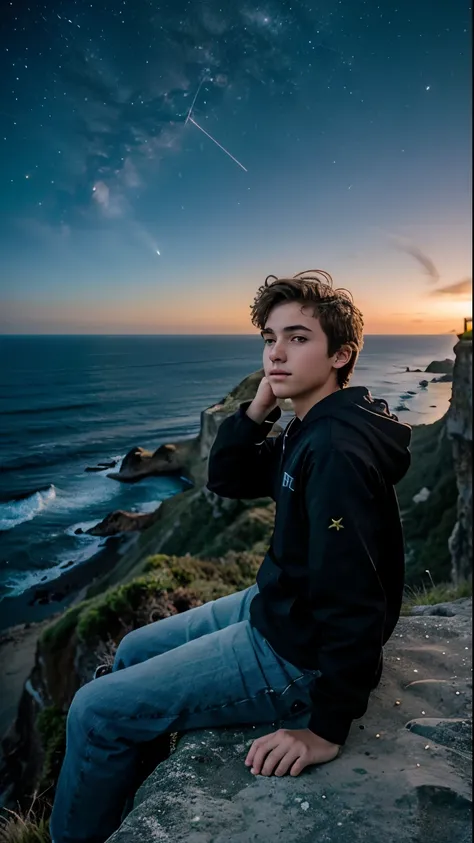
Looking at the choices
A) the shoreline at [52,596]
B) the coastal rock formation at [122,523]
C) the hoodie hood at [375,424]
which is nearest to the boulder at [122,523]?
the coastal rock formation at [122,523]

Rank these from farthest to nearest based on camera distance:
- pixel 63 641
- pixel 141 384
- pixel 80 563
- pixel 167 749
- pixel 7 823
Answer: pixel 141 384 → pixel 80 563 → pixel 63 641 → pixel 7 823 → pixel 167 749

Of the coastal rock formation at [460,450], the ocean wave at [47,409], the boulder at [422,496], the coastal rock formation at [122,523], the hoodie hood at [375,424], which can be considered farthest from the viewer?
the coastal rock formation at [122,523]

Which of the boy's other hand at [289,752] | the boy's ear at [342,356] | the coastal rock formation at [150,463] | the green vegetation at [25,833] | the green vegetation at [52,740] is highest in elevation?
the boy's ear at [342,356]

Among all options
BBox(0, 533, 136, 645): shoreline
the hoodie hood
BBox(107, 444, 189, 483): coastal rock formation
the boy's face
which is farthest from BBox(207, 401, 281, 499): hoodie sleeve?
BBox(107, 444, 189, 483): coastal rock formation

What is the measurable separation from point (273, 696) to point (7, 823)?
214cm

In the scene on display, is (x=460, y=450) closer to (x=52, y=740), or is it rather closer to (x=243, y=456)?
(x=52, y=740)

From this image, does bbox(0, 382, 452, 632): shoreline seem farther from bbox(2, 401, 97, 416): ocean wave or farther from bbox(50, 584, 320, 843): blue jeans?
bbox(50, 584, 320, 843): blue jeans

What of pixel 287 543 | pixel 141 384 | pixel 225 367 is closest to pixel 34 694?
pixel 287 543

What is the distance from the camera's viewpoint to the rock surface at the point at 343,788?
5.40 feet

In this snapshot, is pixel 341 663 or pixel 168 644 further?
pixel 168 644

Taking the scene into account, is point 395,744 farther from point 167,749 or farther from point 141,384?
point 141,384

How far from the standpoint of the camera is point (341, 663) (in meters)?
1.80

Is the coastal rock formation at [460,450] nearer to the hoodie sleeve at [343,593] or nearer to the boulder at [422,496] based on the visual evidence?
the boulder at [422,496]

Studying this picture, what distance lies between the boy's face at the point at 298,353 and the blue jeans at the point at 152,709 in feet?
3.62
